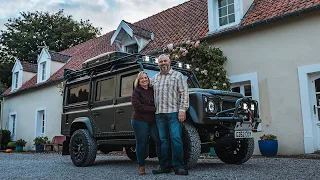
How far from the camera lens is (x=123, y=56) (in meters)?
6.72

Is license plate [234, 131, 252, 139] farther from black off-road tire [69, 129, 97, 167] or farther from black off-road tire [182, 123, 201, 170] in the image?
black off-road tire [69, 129, 97, 167]

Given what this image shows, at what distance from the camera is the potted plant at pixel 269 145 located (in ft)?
29.1

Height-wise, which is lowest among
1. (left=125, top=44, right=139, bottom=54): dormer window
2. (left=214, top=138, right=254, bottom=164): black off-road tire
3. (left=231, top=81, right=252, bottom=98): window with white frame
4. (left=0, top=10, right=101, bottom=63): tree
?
(left=214, top=138, right=254, bottom=164): black off-road tire

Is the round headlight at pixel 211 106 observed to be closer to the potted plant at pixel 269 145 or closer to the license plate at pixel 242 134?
the license plate at pixel 242 134

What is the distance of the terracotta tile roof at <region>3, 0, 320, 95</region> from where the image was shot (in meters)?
9.94

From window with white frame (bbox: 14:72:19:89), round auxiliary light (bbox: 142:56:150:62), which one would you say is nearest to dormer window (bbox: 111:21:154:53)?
round auxiliary light (bbox: 142:56:150:62)

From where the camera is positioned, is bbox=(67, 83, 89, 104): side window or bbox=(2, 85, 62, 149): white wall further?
bbox=(2, 85, 62, 149): white wall

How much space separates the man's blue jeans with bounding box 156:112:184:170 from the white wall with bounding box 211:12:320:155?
5.20 metres

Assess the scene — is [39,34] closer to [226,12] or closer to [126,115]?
[226,12]

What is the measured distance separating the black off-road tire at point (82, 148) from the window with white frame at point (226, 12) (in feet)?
23.4

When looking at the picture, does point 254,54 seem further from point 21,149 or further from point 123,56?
point 21,149

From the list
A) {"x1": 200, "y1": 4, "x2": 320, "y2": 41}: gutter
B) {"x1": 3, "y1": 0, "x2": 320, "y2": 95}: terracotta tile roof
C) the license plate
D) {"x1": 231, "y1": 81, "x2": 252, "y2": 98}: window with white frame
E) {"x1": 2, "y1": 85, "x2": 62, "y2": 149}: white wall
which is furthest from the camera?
{"x1": 2, "y1": 85, "x2": 62, "y2": 149}: white wall

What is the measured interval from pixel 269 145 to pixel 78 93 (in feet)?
17.5

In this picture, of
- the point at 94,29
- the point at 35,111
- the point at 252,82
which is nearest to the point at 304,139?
the point at 252,82
